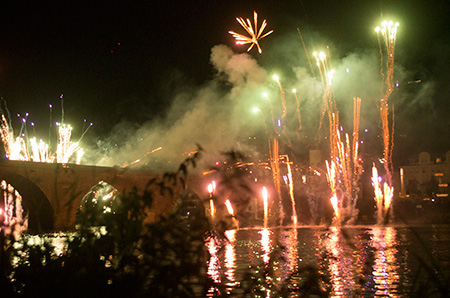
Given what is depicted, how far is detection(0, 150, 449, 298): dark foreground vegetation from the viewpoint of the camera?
688 cm

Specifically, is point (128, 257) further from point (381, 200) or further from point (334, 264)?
point (381, 200)

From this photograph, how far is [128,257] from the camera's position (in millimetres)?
7016

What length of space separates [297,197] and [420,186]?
35.8 meters

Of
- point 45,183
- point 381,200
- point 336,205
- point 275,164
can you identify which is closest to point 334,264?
point 45,183

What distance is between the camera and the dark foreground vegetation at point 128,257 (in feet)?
22.6

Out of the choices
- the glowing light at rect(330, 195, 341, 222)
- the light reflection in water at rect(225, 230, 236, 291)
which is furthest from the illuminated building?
the light reflection in water at rect(225, 230, 236, 291)

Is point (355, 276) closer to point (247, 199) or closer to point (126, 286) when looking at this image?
point (247, 199)

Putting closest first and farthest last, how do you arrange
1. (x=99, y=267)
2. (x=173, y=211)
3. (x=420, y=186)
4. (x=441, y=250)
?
(x=99, y=267)
(x=173, y=211)
(x=441, y=250)
(x=420, y=186)

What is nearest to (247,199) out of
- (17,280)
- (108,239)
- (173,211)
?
(173,211)

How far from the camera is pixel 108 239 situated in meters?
7.13

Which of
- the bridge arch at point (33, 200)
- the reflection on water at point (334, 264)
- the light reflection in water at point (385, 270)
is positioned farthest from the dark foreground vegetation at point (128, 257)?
the bridge arch at point (33, 200)

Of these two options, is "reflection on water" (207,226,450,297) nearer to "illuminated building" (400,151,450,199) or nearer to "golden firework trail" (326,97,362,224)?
"golden firework trail" (326,97,362,224)

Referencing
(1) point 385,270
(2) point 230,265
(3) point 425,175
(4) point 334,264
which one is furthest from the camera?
(3) point 425,175

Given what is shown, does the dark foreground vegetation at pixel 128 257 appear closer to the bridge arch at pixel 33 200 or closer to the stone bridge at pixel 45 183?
the stone bridge at pixel 45 183
